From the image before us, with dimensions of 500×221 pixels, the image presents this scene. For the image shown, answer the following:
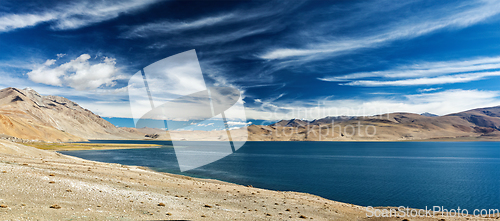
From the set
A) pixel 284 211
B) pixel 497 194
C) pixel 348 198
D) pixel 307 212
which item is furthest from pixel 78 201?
pixel 497 194

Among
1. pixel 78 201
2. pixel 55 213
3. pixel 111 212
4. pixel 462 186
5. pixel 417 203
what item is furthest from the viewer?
pixel 462 186

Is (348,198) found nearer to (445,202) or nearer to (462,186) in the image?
(445,202)

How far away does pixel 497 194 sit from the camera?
3847 cm

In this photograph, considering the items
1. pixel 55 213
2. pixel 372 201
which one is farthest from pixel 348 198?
pixel 55 213

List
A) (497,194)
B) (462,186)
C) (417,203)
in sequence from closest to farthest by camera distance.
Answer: (417,203) → (497,194) → (462,186)

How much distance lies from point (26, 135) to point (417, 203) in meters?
208

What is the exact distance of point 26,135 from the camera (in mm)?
152000

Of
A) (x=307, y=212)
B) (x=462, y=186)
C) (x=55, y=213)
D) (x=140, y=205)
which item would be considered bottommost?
(x=462, y=186)

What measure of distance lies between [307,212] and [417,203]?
2130cm

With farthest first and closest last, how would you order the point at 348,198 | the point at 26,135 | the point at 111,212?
the point at 26,135
the point at 348,198
the point at 111,212

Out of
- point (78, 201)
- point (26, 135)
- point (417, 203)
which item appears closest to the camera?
point (78, 201)

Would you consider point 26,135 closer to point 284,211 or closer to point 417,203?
point 284,211

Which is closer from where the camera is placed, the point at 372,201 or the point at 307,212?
the point at 307,212

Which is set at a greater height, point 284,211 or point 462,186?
point 284,211
